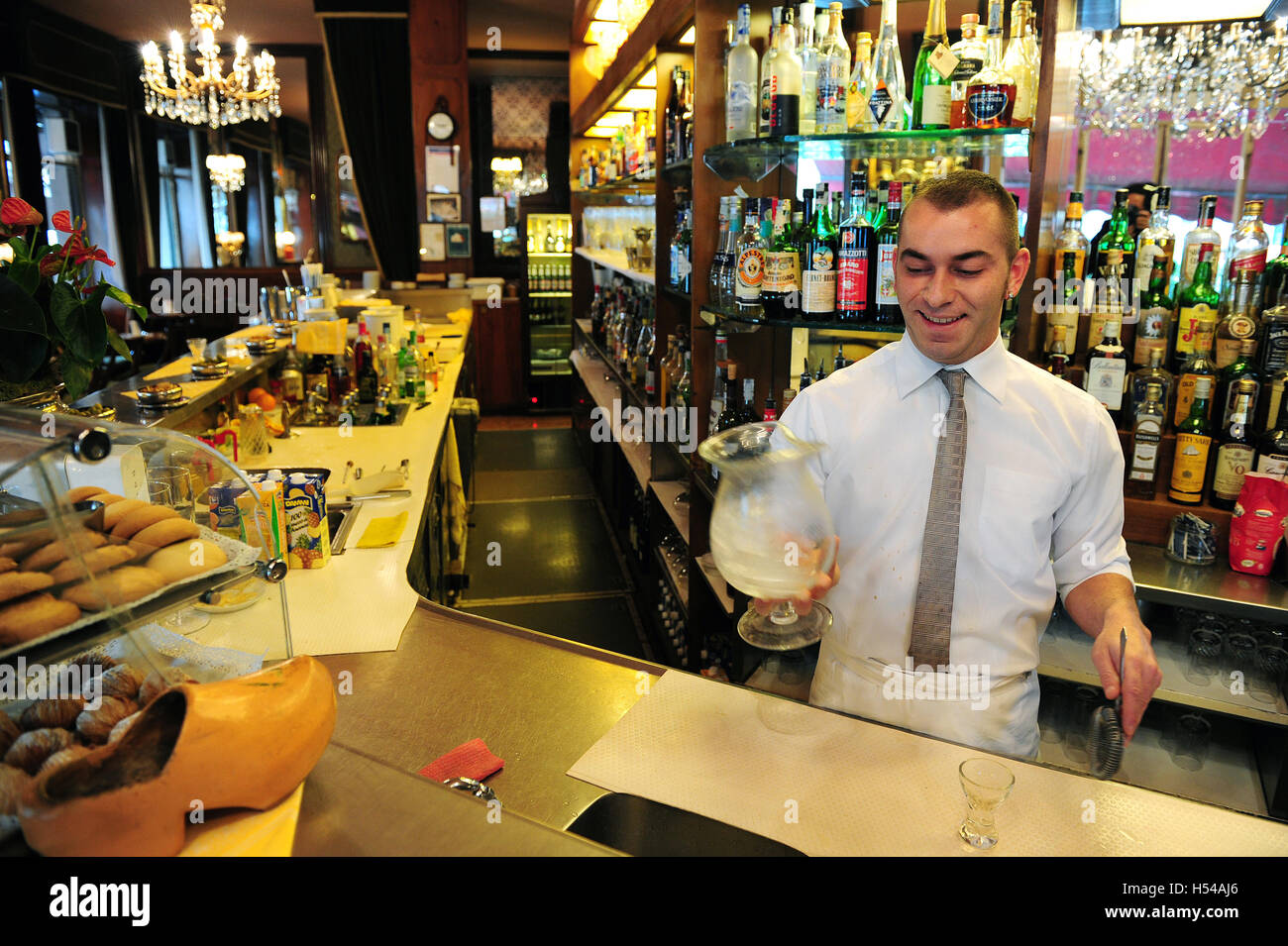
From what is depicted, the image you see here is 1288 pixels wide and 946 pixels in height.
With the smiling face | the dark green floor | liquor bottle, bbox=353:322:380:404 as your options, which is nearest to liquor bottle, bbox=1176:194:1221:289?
the smiling face

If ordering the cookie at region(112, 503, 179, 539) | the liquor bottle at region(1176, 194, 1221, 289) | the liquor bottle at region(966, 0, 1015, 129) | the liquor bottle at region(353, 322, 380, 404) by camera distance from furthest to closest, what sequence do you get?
the liquor bottle at region(353, 322, 380, 404), the liquor bottle at region(1176, 194, 1221, 289), the liquor bottle at region(966, 0, 1015, 129), the cookie at region(112, 503, 179, 539)

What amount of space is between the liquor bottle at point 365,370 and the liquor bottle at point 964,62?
299 cm

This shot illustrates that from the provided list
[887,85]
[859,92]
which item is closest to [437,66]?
[859,92]

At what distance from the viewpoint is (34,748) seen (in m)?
0.85

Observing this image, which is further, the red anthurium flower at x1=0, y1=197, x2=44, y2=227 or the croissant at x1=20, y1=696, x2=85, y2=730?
the red anthurium flower at x1=0, y1=197, x2=44, y2=227

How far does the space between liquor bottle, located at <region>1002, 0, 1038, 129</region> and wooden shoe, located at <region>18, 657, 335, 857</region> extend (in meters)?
2.00

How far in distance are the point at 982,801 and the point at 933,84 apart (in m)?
1.74

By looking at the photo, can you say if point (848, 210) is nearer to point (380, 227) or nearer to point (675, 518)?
point (675, 518)

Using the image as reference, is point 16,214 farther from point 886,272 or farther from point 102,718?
point 886,272

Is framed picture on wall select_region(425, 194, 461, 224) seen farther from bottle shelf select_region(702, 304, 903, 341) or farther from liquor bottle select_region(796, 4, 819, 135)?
liquor bottle select_region(796, 4, 819, 135)

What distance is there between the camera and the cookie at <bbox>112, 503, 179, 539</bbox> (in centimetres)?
104

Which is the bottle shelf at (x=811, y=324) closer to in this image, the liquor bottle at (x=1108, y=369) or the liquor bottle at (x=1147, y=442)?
the liquor bottle at (x=1108, y=369)

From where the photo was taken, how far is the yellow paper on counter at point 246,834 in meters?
0.84
